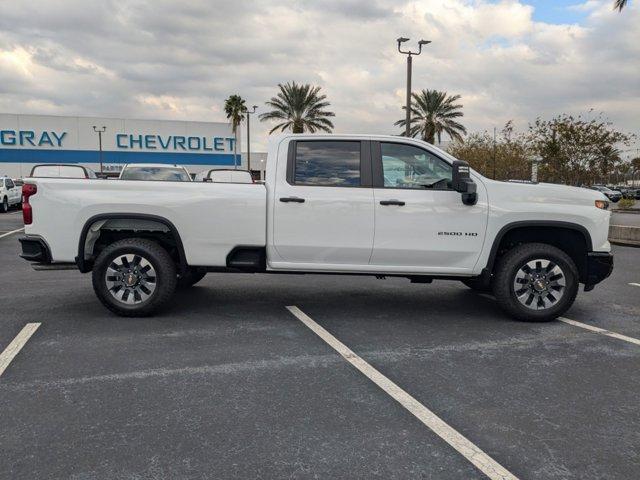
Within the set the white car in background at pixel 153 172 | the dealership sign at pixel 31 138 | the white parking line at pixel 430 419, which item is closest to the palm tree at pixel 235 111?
the dealership sign at pixel 31 138

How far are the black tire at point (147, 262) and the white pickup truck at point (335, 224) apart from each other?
0.4 inches

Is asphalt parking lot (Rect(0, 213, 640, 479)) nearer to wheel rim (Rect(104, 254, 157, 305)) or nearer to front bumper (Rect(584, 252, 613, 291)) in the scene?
wheel rim (Rect(104, 254, 157, 305))

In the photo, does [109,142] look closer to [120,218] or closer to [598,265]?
[120,218]

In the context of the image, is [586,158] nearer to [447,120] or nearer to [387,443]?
[447,120]

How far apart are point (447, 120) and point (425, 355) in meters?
36.9

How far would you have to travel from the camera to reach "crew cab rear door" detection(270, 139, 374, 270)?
18.4 ft

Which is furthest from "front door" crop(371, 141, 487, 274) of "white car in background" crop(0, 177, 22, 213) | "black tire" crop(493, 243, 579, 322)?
"white car in background" crop(0, 177, 22, 213)

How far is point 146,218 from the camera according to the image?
18.5ft

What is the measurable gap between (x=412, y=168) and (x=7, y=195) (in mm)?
23798

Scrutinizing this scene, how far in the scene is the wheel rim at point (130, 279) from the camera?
570 centimetres

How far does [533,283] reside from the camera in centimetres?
577

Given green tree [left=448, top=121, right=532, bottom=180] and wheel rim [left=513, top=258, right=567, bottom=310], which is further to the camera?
green tree [left=448, top=121, right=532, bottom=180]

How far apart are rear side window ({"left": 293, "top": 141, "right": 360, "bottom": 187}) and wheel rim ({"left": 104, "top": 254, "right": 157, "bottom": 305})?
6.02 ft

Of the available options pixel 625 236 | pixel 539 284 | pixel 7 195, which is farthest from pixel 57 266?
pixel 7 195
